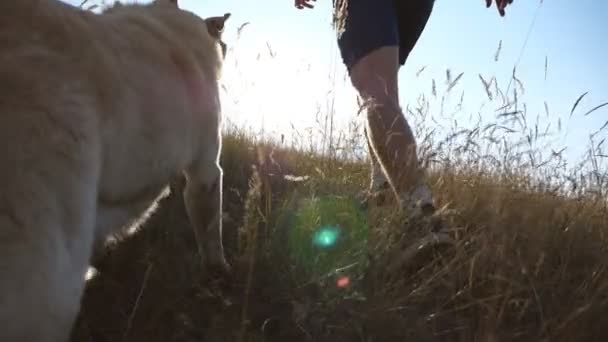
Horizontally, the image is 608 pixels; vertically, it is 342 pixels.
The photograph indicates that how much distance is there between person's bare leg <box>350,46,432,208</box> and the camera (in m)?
2.44

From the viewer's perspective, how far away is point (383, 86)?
256 cm

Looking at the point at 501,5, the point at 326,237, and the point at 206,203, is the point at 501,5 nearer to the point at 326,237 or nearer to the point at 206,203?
the point at 326,237

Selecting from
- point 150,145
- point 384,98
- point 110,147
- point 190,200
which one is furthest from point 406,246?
point 110,147

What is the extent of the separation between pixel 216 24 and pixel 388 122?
0.91 m

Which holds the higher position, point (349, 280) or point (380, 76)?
point (380, 76)

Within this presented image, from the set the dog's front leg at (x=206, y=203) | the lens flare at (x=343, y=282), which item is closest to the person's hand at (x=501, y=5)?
the dog's front leg at (x=206, y=203)

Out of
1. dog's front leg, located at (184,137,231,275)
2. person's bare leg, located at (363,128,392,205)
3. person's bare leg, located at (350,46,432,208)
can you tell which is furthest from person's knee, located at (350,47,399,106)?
dog's front leg, located at (184,137,231,275)

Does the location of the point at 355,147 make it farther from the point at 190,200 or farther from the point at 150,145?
the point at 150,145

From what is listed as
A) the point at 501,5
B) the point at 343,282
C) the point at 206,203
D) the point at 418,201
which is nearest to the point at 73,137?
the point at 343,282

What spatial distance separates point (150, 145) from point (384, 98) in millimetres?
1218

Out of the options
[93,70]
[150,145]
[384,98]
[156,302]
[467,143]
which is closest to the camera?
[93,70]

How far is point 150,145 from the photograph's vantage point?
1.65 meters

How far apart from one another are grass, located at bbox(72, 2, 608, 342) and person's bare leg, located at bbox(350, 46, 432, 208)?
0.19 m

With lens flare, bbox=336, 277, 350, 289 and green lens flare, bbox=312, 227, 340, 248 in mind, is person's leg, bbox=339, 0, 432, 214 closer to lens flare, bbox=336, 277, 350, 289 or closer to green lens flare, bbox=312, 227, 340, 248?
green lens flare, bbox=312, 227, 340, 248
